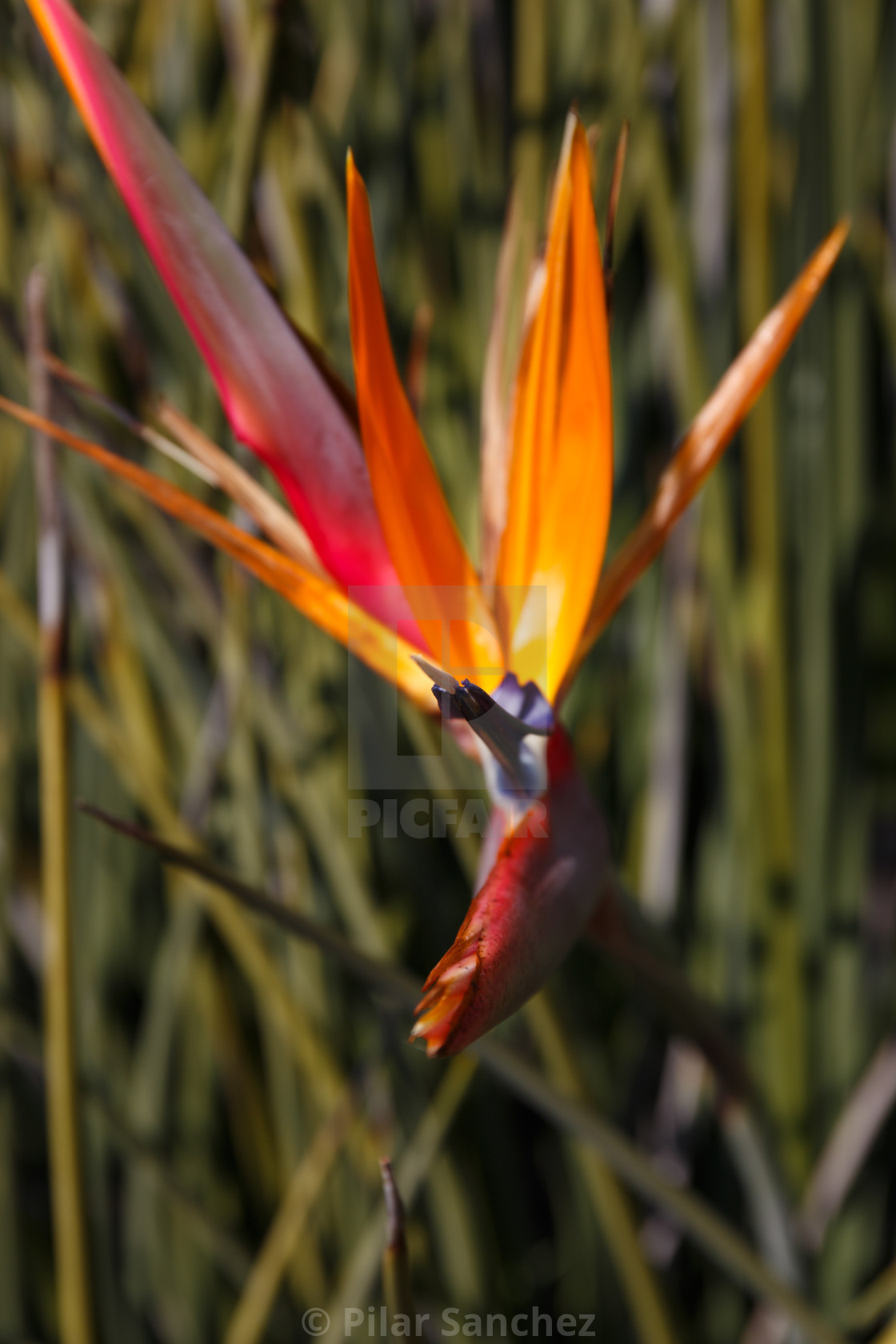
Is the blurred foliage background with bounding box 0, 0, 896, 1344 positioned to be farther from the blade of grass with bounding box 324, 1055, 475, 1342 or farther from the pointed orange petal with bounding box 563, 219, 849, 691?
the pointed orange petal with bounding box 563, 219, 849, 691

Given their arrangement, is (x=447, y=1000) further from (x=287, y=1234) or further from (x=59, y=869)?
(x=287, y=1234)

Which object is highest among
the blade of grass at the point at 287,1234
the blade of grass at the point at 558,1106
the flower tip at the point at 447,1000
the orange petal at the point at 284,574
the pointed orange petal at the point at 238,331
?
the pointed orange petal at the point at 238,331

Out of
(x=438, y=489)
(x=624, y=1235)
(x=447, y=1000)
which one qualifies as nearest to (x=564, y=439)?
(x=438, y=489)

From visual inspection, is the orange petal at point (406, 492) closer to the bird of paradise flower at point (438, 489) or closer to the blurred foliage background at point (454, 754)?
the bird of paradise flower at point (438, 489)

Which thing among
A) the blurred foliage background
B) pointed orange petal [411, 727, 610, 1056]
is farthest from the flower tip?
the blurred foliage background

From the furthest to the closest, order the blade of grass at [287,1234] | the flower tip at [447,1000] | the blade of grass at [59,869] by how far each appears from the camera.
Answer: the blade of grass at [287,1234] < the blade of grass at [59,869] < the flower tip at [447,1000]

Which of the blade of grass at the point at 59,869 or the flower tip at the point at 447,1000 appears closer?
the flower tip at the point at 447,1000

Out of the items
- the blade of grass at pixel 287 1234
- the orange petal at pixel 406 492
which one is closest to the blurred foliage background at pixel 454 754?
the blade of grass at pixel 287 1234
